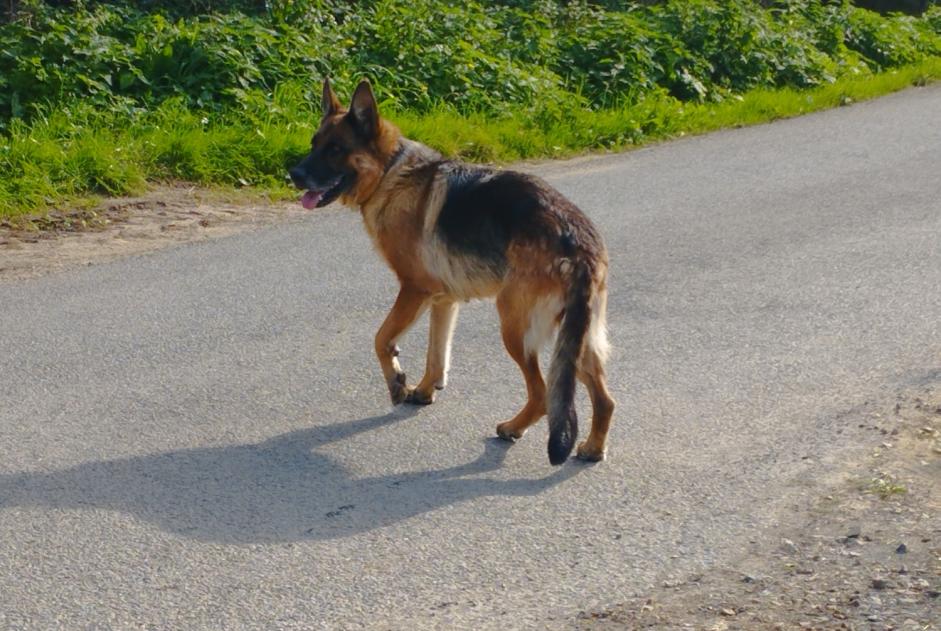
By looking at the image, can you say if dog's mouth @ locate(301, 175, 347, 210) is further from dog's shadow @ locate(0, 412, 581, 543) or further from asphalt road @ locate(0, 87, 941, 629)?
dog's shadow @ locate(0, 412, 581, 543)

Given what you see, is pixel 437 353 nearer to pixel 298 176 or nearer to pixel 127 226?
pixel 298 176

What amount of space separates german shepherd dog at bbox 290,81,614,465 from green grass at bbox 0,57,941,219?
13.1ft

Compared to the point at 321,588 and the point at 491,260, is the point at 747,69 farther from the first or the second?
the point at 321,588

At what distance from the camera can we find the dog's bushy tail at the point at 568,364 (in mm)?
5465

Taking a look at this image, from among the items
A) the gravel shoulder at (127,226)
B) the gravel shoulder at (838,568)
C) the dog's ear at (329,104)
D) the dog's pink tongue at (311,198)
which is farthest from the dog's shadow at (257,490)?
the gravel shoulder at (127,226)

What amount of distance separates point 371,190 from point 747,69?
10.3 metres

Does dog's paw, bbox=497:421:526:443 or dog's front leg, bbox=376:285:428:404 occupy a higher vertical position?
dog's front leg, bbox=376:285:428:404

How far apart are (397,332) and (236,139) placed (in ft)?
17.8

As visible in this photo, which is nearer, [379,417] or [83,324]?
[379,417]

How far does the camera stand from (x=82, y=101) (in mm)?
11797

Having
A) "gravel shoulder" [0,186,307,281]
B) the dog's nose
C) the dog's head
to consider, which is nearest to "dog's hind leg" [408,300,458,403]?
the dog's head

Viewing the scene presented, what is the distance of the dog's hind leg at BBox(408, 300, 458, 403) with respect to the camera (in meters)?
6.47

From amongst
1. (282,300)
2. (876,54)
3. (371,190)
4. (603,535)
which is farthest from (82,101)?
(876,54)

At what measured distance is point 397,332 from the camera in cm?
638
